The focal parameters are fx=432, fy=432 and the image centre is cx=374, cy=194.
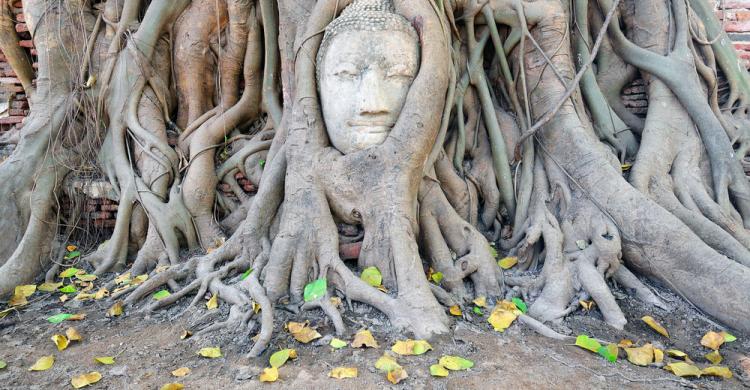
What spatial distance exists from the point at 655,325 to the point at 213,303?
2.11 meters

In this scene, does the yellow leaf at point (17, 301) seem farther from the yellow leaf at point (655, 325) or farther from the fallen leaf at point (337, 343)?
the yellow leaf at point (655, 325)

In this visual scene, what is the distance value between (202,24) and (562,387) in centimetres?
331

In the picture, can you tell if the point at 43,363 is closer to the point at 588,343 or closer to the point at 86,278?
the point at 86,278

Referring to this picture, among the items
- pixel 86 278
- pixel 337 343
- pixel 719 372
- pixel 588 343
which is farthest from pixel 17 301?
pixel 719 372

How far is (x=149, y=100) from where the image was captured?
3242mm

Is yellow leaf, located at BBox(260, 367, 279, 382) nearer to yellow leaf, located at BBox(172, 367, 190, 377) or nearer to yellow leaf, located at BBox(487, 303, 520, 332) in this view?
yellow leaf, located at BBox(172, 367, 190, 377)

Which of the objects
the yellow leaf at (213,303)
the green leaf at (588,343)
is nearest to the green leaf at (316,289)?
the yellow leaf at (213,303)

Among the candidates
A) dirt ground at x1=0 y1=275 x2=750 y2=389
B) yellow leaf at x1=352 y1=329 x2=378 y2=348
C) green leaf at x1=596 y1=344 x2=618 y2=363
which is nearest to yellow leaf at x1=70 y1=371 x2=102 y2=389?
dirt ground at x1=0 y1=275 x2=750 y2=389

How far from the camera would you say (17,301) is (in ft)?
8.11

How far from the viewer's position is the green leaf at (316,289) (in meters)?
2.04

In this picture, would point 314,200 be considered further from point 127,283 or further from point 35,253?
point 35,253

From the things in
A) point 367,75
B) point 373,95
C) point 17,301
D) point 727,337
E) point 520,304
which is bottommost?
point 727,337

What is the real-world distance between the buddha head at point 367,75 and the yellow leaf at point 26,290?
6.72 ft

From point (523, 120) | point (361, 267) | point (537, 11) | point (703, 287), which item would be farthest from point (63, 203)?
point (703, 287)
